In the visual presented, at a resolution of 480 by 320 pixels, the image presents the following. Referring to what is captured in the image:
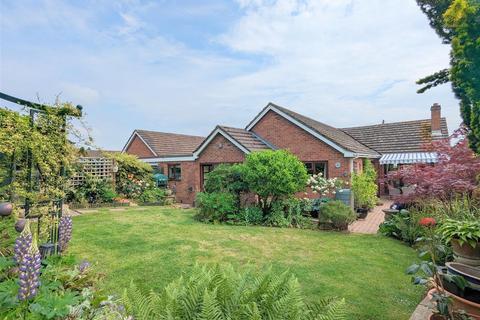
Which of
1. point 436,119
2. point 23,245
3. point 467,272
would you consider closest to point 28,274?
point 23,245

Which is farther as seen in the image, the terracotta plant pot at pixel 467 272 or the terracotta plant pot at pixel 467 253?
the terracotta plant pot at pixel 467 253

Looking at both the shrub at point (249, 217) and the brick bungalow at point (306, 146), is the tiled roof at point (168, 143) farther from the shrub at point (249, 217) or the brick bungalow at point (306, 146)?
the shrub at point (249, 217)

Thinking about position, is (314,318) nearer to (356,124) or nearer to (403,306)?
(403,306)

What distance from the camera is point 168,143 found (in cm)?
3391

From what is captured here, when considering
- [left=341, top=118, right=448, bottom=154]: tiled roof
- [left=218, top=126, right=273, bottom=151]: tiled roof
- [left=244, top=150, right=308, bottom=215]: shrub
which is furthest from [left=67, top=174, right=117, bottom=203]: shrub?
[left=341, top=118, right=448, bottom=154]: tiled roof

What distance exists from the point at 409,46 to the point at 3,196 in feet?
41.8

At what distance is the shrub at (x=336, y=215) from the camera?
12.8 m

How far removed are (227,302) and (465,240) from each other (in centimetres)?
465

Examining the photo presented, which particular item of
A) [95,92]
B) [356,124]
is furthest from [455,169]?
[356,124]

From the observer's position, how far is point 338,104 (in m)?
20.3

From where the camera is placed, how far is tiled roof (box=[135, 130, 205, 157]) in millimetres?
31609

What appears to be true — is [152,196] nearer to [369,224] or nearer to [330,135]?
[330,135]

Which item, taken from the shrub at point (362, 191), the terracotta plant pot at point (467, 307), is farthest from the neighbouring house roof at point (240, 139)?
the terracotta plant pot at point (467, 307)

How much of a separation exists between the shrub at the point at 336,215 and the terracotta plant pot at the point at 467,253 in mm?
7654
